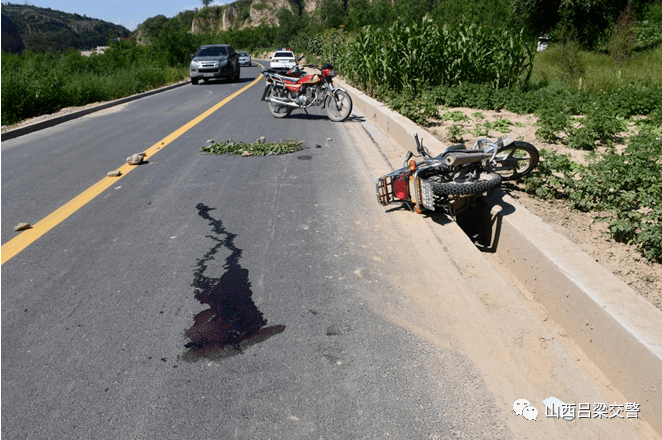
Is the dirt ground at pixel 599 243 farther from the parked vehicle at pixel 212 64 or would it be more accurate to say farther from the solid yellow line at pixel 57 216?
the parked vehicle at pixel 212 64

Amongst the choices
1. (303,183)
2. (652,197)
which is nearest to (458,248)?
(652,197)

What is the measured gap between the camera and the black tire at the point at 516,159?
5078 millimetres

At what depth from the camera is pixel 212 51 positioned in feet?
77.4

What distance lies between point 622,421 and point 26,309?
3.54 metres

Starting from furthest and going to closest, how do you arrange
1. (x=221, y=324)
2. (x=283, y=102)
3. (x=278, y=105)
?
(x=278, y=105) → (x=283, y=102) → (x=221, y=324)

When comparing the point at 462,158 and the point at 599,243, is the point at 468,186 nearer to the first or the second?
A: the point at 462,158

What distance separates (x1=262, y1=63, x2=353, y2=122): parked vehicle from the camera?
36.4ft

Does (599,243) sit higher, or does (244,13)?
(244,13)

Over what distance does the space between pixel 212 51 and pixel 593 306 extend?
23.7 m

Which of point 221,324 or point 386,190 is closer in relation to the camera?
point 221,324

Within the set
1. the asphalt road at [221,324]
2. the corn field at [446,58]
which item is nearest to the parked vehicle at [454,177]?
the asphalt road at [221,324]

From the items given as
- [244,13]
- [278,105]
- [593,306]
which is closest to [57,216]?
[593,306]

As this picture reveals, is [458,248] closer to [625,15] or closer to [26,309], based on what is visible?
[26,309]

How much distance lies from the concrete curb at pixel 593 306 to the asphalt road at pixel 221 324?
68 centimetres
